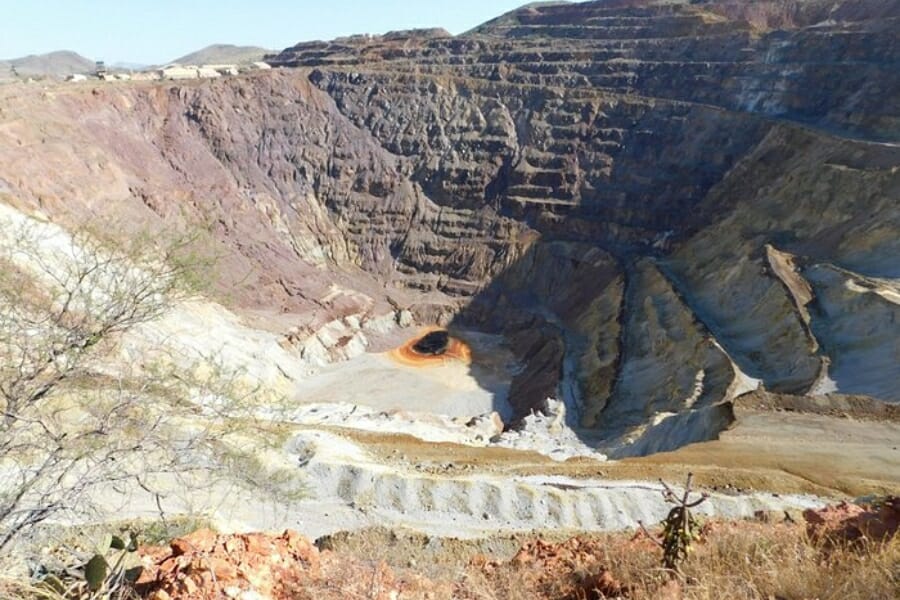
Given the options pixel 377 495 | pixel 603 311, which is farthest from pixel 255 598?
pixel 603 311

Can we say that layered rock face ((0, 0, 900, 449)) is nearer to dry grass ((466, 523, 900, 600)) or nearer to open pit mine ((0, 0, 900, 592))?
open pit mine ((0, 0, 900, 592))

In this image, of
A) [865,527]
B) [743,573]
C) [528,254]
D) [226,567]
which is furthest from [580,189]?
[226,567]

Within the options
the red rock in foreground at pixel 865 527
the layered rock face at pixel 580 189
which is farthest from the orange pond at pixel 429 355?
the red rock in foreground at pixel 865 527

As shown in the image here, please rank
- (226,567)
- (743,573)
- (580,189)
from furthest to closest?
1. (580,189)
2. (226,567)
3. (743,573)

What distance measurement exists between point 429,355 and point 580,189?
2549 cm

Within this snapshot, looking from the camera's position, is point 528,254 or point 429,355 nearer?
point 429,355

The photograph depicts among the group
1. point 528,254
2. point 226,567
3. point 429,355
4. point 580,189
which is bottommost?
point 429,355

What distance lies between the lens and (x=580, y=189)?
6300 centimetres

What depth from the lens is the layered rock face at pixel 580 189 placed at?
3503cm

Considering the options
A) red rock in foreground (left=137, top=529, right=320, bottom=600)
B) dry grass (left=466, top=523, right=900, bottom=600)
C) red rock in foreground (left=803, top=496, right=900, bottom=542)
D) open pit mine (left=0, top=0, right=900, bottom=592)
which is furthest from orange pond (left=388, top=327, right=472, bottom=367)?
red rock in foreground (left=803, top=496, right=900, bottom=542)

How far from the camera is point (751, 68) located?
6066 cm

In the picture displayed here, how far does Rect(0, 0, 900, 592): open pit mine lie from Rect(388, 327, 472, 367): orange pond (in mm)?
388

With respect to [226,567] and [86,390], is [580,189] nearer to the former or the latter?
[86,390]

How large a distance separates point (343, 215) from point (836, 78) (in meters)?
50.1
